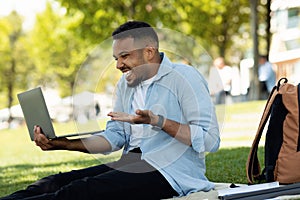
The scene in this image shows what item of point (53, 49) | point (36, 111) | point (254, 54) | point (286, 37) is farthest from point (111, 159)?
point (53, 49)

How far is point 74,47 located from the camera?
110 feet

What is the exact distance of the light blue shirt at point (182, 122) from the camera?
3.40 m

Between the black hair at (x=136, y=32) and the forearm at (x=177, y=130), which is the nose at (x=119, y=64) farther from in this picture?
the forearm at (x=177, y=130)

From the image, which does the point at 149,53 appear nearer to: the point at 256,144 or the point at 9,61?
the point at 256,144

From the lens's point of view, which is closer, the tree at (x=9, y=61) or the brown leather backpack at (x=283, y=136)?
the brown leather backpack at (x=283, y=136)

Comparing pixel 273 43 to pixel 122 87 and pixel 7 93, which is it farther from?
pixel 122 87

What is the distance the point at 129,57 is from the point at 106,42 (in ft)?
0.90

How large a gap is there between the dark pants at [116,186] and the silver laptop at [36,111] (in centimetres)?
31

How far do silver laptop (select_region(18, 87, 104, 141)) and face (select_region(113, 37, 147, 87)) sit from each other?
473mm

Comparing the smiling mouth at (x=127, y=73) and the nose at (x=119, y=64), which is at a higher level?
the nose at (x=119, y=64)

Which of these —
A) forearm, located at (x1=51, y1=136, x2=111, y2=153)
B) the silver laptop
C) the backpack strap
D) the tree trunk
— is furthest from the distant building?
the silver laptop

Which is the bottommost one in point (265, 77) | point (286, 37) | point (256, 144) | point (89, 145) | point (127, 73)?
point (265, 77)

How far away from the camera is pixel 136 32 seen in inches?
136

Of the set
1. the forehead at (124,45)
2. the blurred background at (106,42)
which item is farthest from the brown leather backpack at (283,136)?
the forehead at (124,45)
